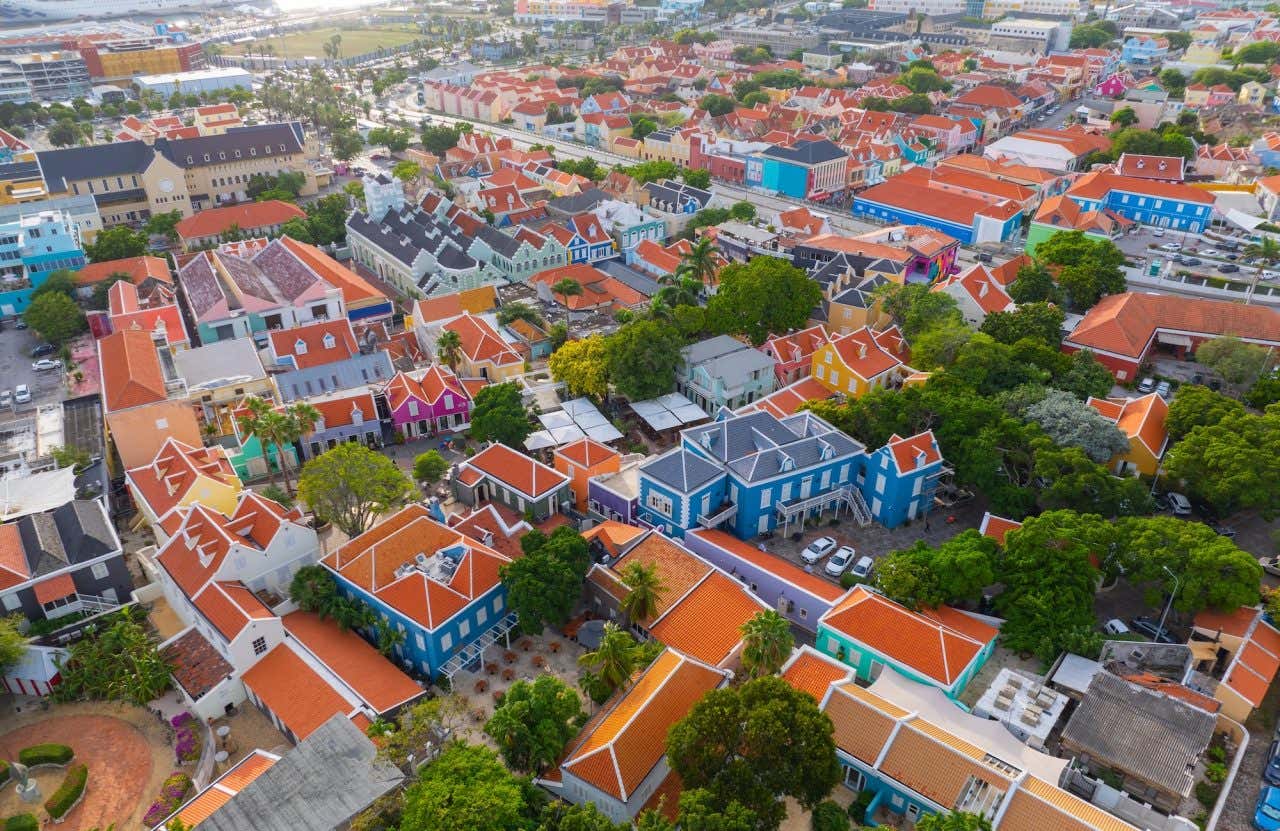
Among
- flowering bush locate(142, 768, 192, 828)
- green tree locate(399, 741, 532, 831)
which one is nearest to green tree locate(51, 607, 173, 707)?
flowering bush locate(142, 768, 192, 828)

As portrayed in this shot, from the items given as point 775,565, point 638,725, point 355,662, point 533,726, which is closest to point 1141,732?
point 775,565

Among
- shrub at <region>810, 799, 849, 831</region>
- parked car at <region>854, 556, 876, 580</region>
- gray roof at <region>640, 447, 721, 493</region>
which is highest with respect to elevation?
gray roof at <region>640, 447, 721, 493</region>

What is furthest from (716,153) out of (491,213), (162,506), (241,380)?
(162,506)

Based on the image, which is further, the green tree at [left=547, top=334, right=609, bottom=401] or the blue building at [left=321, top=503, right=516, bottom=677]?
the green tree at [left=547, top=334, right=609, bottom=401]

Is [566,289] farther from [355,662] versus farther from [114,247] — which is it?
[114,247]

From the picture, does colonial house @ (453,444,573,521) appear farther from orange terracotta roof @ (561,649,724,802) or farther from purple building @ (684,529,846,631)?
orange terracotta roof @ (561,649,724,802)

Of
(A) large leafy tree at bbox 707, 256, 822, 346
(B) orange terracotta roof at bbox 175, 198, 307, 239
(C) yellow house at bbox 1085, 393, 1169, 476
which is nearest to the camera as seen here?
(C) yellow house at bbox 1085, 393, 1169, 476
